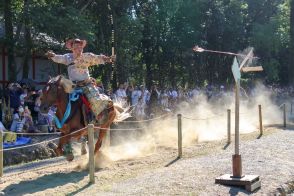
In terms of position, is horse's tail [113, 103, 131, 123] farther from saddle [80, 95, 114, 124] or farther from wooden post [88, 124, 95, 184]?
wooden post [88, 124, 95, 184]

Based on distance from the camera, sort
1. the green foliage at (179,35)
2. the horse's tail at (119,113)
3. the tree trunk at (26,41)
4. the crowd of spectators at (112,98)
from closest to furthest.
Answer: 1. the horse's tail at (119,113)
2. the crowd of spectators at (112,98)
3. the tree trunk at (26,41)
4. the green foliage at (179,35)

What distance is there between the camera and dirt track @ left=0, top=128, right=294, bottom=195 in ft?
30.0

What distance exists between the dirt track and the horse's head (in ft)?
4.87

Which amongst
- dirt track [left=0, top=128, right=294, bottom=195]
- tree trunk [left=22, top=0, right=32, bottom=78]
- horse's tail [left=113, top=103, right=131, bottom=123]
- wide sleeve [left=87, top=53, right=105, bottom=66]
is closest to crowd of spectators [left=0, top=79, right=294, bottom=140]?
horse's tail [left=113, top=103, right=131, bottom=123]

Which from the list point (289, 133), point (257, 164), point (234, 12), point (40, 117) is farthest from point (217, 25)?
point (257, 164)

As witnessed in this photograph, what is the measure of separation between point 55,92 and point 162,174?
2857 mm

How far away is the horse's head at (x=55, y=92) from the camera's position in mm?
10797

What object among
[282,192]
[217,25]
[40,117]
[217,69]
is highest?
[217,25]

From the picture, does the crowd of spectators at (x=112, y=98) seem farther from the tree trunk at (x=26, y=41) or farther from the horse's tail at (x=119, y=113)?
the tree trunk at (x=26, y=41)

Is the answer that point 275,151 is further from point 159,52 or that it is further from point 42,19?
point 159,52

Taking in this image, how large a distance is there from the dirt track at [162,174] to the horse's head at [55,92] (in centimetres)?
149

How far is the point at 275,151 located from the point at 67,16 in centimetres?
932

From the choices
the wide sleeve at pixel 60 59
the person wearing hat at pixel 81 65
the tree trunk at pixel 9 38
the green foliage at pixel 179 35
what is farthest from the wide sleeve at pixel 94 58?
the tree trunk at pixel 9 38

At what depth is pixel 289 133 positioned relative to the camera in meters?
18.3
